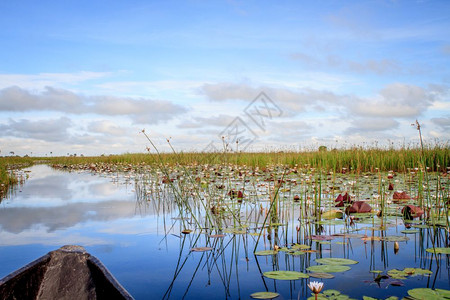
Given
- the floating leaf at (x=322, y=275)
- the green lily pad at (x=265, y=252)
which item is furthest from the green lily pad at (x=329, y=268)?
the green lily pad at (x=265, y=252)


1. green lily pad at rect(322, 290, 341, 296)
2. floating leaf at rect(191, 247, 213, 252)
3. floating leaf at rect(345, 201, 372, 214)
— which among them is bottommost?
green lily pad at rect(322, 290, 341, 296)

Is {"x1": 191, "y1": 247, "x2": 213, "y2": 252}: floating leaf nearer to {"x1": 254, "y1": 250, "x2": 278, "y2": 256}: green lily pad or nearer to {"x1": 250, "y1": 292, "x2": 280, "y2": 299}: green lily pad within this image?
{"x1": 254, "y1": 250, "x2": 278, "y2": 256}: green lily pad

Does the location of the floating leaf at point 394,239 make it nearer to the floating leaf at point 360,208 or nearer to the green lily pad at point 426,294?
the floating leaf at point 360,208

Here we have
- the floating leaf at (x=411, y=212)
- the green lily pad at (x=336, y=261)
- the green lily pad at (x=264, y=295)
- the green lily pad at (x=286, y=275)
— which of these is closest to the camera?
the green lily pad at (x=264, y=295)

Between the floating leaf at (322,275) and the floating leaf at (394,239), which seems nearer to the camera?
the floating leaf at (322,275)

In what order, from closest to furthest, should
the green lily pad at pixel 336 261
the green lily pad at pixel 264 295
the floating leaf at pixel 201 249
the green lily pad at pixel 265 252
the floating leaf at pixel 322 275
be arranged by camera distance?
the green lily pad at pixel 264 295, the floating leaf at pixel 322 275, the green lily pad at pixel 336 261, the green lily pad at pixel 265 252, the floating leaf at pixel 201 249

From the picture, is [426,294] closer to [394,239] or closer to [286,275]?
[286,275]

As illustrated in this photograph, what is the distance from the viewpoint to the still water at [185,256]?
2523 millimetres

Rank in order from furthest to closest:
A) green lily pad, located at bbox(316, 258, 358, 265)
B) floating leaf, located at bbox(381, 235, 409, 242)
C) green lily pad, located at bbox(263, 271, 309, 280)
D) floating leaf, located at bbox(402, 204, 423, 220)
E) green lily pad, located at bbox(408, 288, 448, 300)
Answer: floating leaf, located at bbox(402, 204, 423, 220) < floating leaf, located at bbox(381, 235, 409, 242) < green lily pad, located at bbox(316, 258, 358, 265) < green lily pad, located at bbox(263, 271, 309, 280) < green lily pad, located at bbox(408, 288, 448, 300)

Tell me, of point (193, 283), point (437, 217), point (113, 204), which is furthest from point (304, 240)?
point (113, 204)

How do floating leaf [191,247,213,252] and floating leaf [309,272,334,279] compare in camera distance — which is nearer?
floating leaf [309,272,334,279]

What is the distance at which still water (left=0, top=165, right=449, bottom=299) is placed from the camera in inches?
99.3

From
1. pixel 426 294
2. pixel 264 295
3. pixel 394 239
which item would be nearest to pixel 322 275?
pixel 264 295

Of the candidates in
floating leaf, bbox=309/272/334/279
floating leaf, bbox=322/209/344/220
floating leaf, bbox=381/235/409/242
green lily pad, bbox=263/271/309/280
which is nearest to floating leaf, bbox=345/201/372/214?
floating leaf, bbox=322/209/344/220
